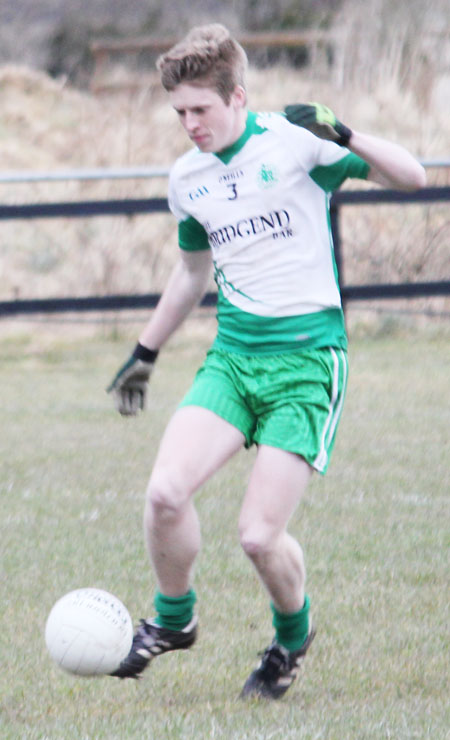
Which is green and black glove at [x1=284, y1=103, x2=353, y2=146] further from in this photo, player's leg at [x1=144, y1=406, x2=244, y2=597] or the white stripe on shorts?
player's leg at [x1=144, y1=406, x2=244, y2=597]

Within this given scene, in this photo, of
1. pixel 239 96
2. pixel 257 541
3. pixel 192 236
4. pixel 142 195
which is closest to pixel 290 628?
pixel 257 541

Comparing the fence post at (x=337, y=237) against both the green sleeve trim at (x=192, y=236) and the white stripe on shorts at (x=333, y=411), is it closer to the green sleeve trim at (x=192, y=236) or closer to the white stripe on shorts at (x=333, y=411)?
the green sleeve trim at (x=192, y=236)

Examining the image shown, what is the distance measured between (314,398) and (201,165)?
843 millimetres

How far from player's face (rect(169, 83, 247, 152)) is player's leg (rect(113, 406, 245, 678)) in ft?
2.72

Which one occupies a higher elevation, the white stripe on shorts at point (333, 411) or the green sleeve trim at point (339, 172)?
the green sleeve trim at point (339, 172)

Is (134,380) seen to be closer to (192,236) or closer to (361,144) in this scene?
(192,236)

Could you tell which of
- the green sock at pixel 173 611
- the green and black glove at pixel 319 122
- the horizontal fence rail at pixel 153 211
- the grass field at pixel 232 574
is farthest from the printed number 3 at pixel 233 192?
the horizontal fence rail at pixel 153 211

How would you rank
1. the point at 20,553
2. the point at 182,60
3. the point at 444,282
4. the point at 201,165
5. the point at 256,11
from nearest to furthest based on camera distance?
the point at 182,60 → the point at 201,165 → the point at 20,553 → the point at 444,282 → the point at 256,11

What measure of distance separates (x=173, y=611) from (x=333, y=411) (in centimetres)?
79

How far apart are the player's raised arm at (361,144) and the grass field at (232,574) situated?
61.3 inches

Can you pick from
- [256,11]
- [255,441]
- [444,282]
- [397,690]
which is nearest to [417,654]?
[397,690]

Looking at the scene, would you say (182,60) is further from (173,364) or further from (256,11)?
(256,11)

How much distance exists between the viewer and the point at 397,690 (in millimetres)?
3656

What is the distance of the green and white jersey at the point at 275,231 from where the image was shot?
12.2ft
